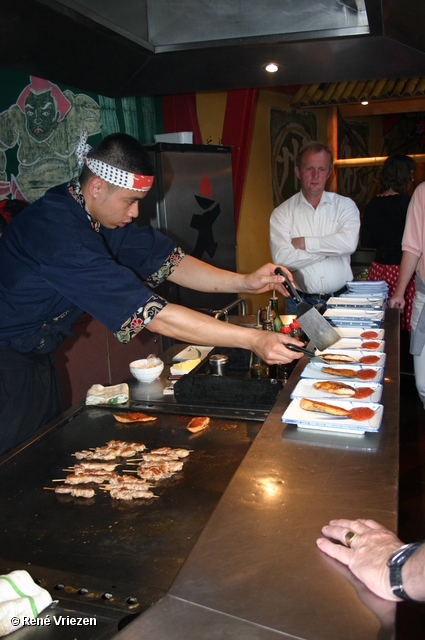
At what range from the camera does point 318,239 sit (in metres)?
3.58

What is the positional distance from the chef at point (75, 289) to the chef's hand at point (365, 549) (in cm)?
76

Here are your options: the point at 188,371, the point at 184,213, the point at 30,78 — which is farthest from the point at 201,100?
the point at 188,371

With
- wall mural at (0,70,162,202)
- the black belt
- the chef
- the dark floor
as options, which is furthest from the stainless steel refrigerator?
the chef

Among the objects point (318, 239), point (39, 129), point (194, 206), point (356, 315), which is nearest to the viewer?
point (356, 315)

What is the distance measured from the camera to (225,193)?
17.3 feet

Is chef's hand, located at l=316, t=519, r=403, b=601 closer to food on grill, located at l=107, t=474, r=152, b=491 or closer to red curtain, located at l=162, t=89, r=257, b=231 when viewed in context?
food on grill, located at l=107, t=474, r=152, b=491

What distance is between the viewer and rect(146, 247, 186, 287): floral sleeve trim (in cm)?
254

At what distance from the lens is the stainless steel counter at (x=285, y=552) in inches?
33.7

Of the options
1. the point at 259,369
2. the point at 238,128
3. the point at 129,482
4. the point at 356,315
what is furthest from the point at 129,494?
the point at 238,128

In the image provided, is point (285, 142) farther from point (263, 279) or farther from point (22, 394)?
point (22, 394)

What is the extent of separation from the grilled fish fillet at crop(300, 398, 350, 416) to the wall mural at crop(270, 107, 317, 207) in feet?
18.7

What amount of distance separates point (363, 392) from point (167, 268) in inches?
47.3

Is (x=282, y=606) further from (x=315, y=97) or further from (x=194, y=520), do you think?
(x=315, y=97)

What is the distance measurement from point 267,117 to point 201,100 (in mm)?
1149
